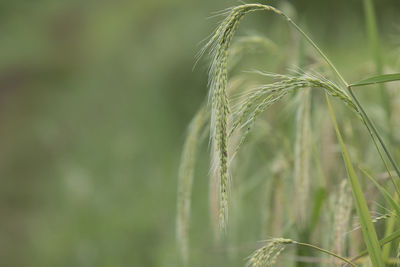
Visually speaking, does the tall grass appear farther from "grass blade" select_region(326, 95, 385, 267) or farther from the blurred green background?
the blurred green background

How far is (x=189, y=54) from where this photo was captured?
520 centimetres

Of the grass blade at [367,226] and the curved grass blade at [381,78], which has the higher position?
the curved grass blade at [381,78]

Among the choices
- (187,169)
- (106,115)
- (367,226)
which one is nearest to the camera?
(367,226)

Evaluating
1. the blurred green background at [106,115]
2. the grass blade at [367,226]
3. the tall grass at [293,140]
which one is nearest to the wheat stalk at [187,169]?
the tall grass at [293,140]

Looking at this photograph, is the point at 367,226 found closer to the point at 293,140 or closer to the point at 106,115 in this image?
the point at 293,140

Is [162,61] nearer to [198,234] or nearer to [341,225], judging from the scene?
[198,234]

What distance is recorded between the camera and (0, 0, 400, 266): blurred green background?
10.8 feet

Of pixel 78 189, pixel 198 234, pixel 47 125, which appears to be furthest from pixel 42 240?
pixel 47 125

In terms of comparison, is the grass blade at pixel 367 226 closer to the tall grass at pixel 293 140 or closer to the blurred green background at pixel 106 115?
the tall grass at pixel 293 140

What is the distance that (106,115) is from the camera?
4941 mm

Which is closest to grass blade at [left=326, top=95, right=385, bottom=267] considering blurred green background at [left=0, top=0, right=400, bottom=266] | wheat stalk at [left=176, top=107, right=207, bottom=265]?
wheat stalk at [left=176, top=107, right=207, bottom=265]

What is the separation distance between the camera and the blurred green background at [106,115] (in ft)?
10.8

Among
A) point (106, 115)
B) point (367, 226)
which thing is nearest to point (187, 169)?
point (367, 226)

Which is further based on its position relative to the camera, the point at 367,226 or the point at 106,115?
the point at 106,115
